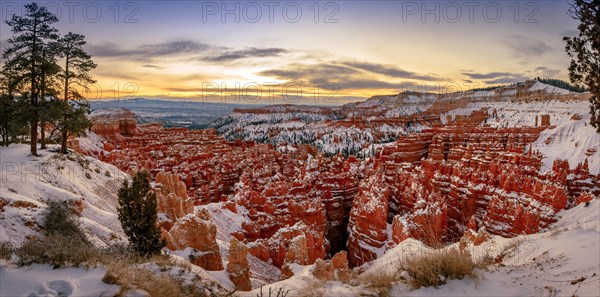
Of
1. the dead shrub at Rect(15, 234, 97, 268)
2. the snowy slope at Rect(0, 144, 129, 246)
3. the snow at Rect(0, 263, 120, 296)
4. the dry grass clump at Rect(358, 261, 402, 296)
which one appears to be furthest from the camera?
the snowy slope at Rect(0, 144, 129, 246)

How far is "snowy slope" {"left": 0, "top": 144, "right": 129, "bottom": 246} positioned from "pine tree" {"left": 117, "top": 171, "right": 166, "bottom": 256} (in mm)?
2170

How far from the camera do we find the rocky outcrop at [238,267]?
Answer: 508 inches

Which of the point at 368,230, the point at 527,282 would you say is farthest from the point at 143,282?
the point at 368,230

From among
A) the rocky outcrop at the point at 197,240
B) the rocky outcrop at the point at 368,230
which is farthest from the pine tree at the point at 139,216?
the rocky outcrop at the point at 368,230

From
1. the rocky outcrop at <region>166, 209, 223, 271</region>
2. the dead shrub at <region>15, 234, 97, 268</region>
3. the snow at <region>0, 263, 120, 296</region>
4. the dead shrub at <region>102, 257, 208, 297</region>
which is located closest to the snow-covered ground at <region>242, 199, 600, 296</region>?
the dead shrub at <region>102, 257, 208, 297</region>

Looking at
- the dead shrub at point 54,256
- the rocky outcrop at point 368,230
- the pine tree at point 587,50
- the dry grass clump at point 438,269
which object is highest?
the pine tree at point 587,50

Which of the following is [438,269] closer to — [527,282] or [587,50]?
[527,282]

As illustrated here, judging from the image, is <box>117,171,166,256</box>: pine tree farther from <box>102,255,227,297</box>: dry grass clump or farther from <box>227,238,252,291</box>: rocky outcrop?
<box>102,255,227,297</box>: dry grass clump

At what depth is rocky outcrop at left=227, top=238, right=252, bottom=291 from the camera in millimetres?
12914

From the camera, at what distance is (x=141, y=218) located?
34.6 ft

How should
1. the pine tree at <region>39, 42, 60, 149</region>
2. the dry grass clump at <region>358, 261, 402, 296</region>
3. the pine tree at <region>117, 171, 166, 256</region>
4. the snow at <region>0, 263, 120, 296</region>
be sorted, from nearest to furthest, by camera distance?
the snow at <region>0, 263, 120, 296</region>
the dry grass clump at <region>358, 261, 402, 296</region>
the pine tree at <region>117, 171, 166, 256</region>
the pine tree at <region>39, 42, 60, 149</region>

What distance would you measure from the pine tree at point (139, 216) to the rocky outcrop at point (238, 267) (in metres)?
3.63

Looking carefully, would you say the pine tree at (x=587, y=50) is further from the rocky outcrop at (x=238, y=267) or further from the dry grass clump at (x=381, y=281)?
the rocky outcrop at (x=238, y=267)

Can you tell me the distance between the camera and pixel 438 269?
502 centimetres
